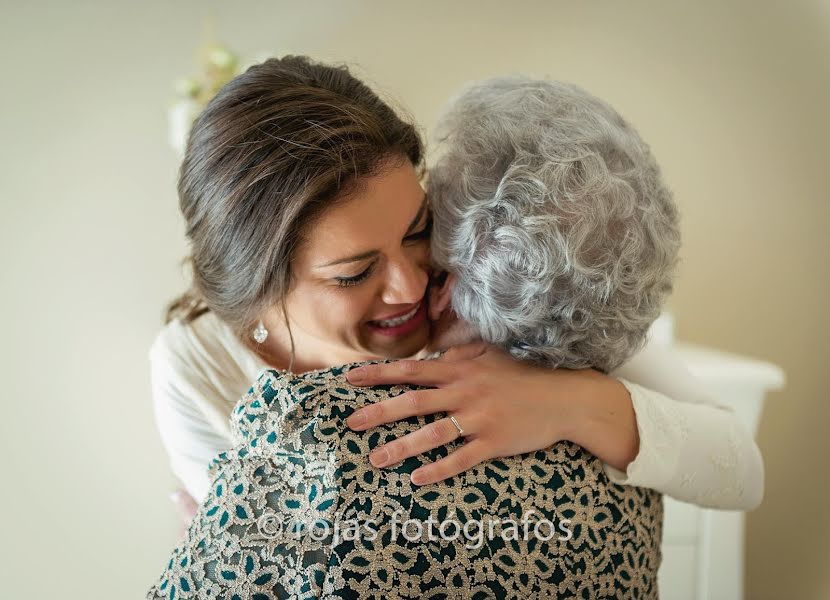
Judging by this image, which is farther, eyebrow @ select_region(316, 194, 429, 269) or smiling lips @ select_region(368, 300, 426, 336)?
smiling lips @ select_region(368, 300, 426, 336)

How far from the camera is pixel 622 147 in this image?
1067 millimetres

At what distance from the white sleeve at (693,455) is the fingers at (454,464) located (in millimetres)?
262

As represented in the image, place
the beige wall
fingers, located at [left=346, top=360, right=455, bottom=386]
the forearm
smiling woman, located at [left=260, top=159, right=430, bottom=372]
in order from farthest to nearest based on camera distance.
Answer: the beige wall < smiling woman, located at [left=260, top=159, right=430, bottom=372] < the forearm < fingers, located at [left=346, top=360, right=455, bottom=386]

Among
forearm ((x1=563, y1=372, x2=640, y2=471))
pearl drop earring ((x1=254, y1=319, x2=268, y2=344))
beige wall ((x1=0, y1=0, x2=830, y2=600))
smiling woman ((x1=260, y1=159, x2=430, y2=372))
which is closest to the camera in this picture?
forearm ((x1=563, y1=372, x2=640, y2=471))

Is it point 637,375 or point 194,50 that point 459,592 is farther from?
point 194,50

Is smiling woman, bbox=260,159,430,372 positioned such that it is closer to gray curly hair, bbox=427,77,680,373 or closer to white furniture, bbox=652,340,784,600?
gray curly hair, bbox=427,77,680,373

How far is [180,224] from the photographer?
8.83 ft

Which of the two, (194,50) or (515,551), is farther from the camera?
(194,50)

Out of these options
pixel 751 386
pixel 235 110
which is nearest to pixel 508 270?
pixel 235 110

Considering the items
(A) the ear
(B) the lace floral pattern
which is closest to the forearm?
(B) the lace floral pattern

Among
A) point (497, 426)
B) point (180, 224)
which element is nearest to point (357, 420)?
point (497, 426)

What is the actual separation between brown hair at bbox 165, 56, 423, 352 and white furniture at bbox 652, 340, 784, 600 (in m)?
1.25

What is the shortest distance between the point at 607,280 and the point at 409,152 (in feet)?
1.62

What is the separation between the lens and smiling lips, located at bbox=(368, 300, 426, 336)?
1.34 meters
